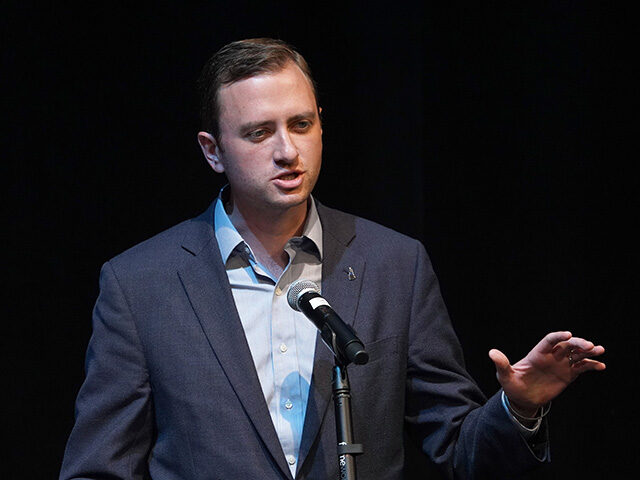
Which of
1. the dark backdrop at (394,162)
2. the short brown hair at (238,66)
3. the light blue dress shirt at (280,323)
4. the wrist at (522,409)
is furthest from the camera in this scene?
the dark backdrop at (394,162)

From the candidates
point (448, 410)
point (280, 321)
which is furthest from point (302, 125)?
point (448, 410)

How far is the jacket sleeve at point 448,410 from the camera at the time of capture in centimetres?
196

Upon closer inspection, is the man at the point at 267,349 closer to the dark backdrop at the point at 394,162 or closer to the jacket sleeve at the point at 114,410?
the jacket sleeve at the point at 114,410

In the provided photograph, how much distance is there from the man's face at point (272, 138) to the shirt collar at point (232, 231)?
4.4 inches

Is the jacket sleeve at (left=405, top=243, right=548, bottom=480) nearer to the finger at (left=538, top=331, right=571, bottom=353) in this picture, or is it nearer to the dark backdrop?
the finger at (left=538, top=331, right=571, bottom=353)

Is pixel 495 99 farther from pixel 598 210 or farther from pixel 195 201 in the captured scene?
pixel 195 201

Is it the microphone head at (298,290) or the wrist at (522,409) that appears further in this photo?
the wrist at (522,409)

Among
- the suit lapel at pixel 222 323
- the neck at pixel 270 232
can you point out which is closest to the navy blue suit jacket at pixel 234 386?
the suit lapel at pixel 222 323

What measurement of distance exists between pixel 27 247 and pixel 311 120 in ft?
3.72

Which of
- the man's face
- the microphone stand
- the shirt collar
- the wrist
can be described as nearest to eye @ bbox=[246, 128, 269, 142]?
the man's face

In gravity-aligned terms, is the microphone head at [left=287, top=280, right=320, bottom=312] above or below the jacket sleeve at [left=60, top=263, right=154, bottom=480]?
above

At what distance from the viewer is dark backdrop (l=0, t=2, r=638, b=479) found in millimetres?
2709

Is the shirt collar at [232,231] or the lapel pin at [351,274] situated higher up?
the shirt collar at [232,231]

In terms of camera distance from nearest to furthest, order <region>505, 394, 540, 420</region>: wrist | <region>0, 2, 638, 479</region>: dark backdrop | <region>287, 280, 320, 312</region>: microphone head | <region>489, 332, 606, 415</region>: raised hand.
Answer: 1. <region>287, 280, 320, 312</region>: microphone head
2. <region>489, 332, 606, 415</region>: raised hand
3. <region>505, 394, 540, 420</region>: wrist
4. <region>0, 2, 638, 479</region>: dark backdrop
